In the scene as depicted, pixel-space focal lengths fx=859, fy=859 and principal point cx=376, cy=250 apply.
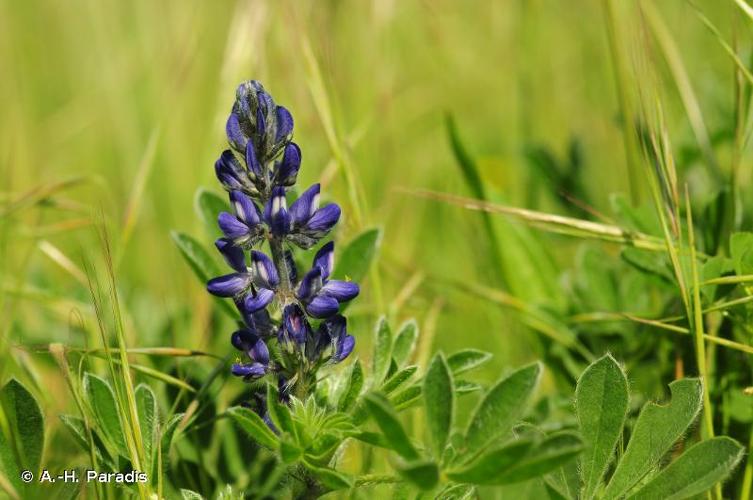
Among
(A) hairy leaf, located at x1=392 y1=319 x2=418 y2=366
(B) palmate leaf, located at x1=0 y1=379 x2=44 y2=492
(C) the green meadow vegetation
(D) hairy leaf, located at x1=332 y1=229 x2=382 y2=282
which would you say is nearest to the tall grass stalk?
(C) the green meadow vegetation

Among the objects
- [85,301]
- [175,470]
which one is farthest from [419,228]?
[175,470]

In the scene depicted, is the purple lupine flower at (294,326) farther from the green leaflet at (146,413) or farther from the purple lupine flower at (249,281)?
the green leaflet at (146,413)

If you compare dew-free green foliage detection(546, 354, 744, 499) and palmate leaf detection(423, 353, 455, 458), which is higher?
palmate leaf detection(423, 353, 455, 458)

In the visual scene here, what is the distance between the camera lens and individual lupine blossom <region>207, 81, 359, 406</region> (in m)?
1.50

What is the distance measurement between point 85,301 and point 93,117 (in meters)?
1.87

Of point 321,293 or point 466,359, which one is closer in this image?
point 321,293

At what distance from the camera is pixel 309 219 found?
153 cm

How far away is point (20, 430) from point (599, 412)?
3.54 ft

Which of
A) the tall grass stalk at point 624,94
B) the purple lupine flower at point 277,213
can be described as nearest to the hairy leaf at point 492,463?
the purple lupine flower at point 277,213

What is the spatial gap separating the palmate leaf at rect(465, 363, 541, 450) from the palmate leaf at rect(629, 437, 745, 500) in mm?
306

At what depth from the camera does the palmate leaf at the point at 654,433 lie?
1493 mm

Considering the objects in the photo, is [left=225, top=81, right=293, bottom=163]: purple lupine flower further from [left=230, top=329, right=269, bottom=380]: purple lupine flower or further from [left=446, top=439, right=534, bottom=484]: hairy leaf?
[left=446, top=439, right=534, bottom=484]: hairy leaf

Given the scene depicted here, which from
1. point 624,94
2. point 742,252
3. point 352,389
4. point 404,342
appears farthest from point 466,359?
point 624,94

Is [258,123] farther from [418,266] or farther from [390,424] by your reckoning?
[418,266]
